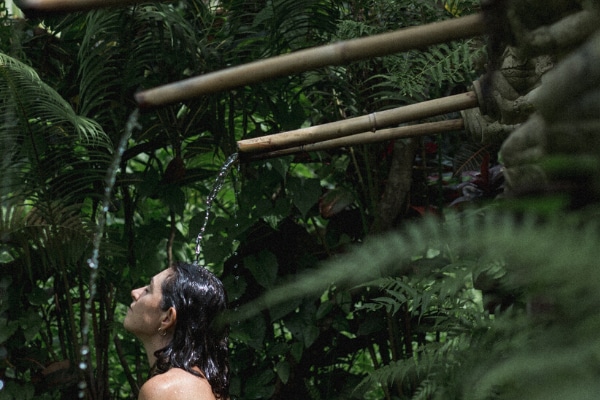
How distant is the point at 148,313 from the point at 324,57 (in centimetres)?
193

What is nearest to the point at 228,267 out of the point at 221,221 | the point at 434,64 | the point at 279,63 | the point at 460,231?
the point at 221,221

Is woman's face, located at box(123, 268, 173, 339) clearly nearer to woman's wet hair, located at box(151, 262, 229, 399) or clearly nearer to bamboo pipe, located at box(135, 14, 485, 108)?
woman's wet hair, located at box(151, 262, 229, 399)

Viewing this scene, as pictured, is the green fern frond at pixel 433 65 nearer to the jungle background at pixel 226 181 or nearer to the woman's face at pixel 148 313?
the jungle background at pixel 226 181

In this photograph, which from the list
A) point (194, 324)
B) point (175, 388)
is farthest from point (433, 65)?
point (175, 388)

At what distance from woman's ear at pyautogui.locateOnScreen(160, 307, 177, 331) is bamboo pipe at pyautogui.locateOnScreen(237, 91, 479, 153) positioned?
2.57 ft

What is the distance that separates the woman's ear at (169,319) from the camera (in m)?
2.89

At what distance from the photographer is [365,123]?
230 cm

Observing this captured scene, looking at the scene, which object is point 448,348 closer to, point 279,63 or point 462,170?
point 279,63

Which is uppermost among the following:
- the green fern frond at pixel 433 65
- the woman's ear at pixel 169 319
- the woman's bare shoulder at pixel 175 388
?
the green fern frond at pixel 433 65

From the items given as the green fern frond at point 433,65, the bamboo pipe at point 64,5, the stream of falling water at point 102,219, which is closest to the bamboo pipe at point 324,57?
the bamboo pipe at point 64,5

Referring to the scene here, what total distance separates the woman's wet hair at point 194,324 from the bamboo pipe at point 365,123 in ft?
2.40

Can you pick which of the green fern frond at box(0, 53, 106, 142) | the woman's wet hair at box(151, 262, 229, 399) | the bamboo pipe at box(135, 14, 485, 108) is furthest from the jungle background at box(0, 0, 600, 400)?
the bamboo pipe at box(135, 14, 485, 108)

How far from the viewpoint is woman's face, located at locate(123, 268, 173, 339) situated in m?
2.92

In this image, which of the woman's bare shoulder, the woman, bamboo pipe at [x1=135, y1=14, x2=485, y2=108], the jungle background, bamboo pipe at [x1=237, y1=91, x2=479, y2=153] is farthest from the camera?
the jungle background
